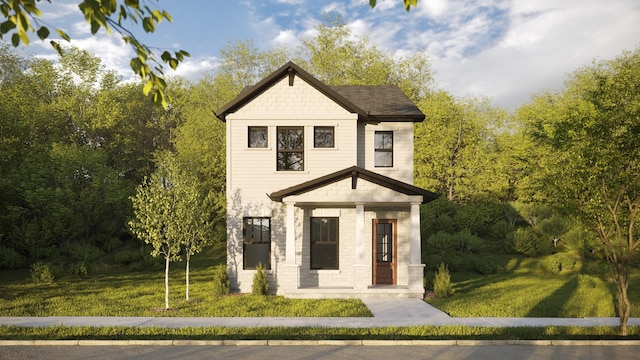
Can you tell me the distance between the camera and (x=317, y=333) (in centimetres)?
1144

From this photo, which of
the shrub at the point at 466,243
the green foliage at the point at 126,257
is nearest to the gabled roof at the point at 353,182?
the shrub at the point at 466,243

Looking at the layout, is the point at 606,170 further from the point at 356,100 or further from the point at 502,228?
the point at 502,228

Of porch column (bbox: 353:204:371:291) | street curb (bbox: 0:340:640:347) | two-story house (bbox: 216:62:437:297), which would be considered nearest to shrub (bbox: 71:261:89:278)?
two-story house (bbox: 216:62:437:297)

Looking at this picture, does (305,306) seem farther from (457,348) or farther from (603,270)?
(603,270)

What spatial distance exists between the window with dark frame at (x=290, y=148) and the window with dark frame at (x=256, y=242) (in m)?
2.27

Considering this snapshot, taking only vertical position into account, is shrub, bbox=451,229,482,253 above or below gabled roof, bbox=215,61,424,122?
below

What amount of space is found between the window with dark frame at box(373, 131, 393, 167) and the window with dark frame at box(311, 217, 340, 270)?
3.19 meters

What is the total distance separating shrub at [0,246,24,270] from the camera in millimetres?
25547

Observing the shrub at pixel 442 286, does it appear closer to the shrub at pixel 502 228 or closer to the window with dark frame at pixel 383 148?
the window with dark frame at pixel 383 148

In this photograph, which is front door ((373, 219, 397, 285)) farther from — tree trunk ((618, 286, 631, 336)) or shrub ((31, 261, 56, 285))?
shrub ((31, 261, 56, 285))

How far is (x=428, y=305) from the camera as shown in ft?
51.3

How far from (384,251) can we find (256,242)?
514cm

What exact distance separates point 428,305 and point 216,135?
26.0 meters

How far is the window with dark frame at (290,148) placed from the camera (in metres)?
19.4
